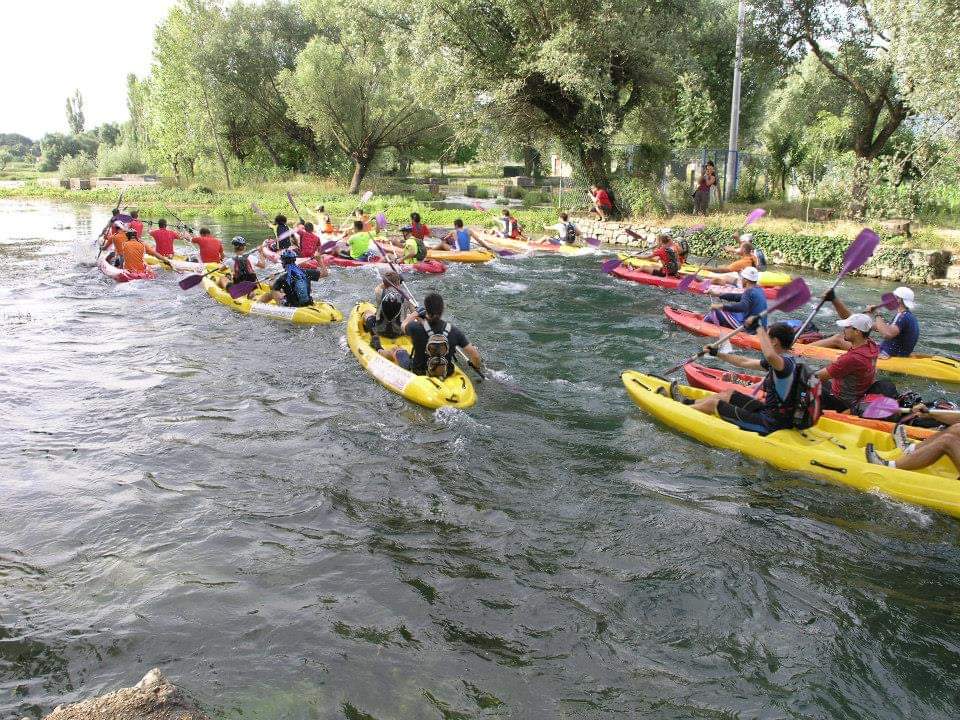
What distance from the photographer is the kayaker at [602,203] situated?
74.4 ft

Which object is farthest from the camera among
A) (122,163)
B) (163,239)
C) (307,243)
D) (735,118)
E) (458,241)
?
(122,163)

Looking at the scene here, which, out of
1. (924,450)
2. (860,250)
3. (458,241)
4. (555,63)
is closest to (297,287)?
(458,241)

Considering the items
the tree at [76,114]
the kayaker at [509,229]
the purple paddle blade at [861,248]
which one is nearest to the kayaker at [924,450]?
the purple paddle blade at [861,248]

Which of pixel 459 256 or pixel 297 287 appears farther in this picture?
pixel 459 256

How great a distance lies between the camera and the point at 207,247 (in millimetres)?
15273

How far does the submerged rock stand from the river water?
0.92 meters

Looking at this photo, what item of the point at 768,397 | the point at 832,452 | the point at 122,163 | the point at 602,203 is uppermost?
the point at 122,163

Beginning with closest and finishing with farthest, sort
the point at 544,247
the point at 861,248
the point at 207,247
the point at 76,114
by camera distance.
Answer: the point at 861,248 → the point at 207,247 → the point at 544,247 → the point at 76,114

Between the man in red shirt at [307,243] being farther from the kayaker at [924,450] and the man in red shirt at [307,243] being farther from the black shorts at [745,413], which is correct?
the kayaker at [924,450]

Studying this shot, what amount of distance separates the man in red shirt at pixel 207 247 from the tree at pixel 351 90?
666 inches

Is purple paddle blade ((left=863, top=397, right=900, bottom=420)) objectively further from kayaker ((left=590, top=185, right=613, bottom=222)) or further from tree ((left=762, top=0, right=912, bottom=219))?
kayaker ((left=590, top=185, right=613, bottom=222))

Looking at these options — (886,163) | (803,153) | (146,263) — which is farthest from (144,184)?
(886,163)

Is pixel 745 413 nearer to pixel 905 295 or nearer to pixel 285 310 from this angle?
pixel 905 295

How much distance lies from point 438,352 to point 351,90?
27556 mm
